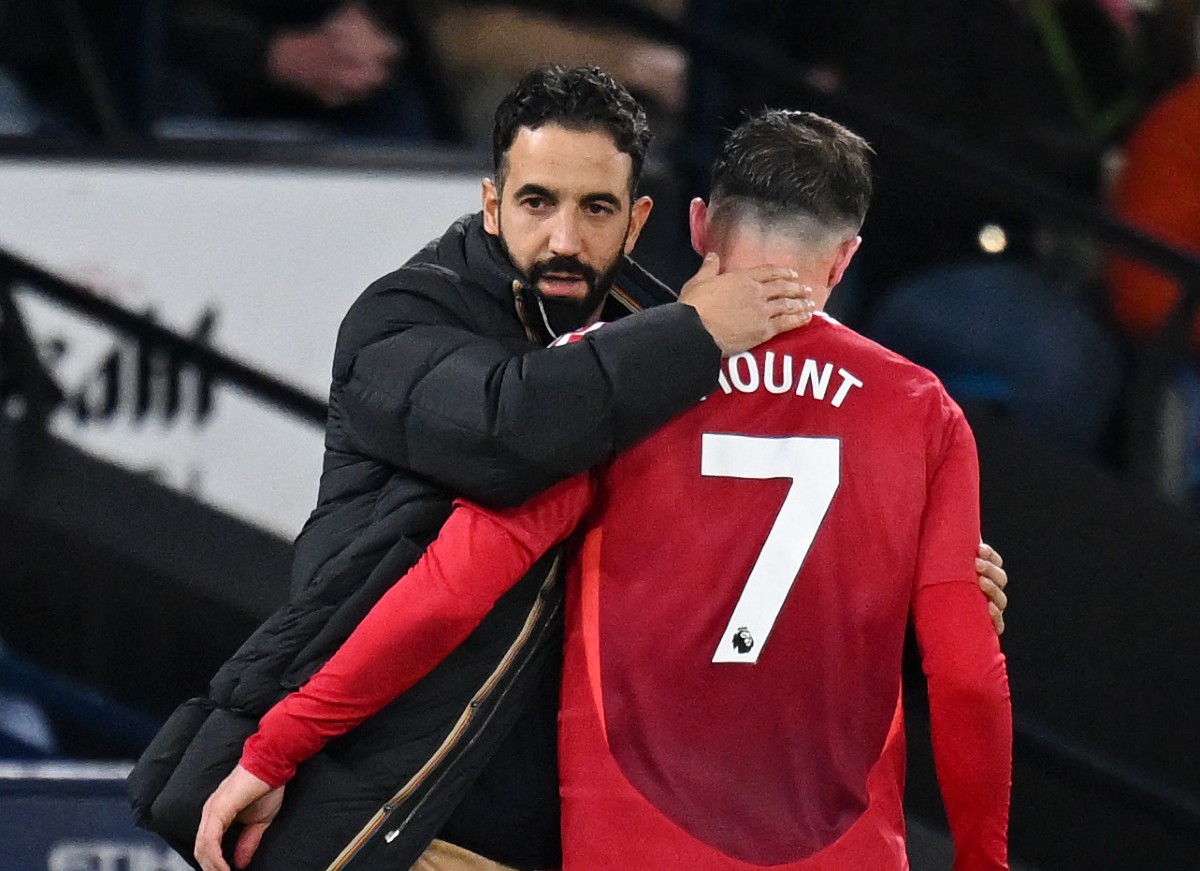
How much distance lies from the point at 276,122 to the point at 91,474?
66.1 inches

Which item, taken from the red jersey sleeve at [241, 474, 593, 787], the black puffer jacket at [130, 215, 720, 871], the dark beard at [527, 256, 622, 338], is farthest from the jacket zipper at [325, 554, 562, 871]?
the dark beard at [527, 256, 622, 338]

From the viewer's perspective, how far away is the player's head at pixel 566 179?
275cm

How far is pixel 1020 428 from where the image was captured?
18.6 feet

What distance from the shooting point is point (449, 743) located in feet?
8.93

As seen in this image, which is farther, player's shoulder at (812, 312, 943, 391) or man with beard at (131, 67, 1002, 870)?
player's shoulder at (812, 312, 943, 391)

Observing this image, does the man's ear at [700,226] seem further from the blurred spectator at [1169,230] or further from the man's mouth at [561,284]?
the blurred spectator at [1169,230]

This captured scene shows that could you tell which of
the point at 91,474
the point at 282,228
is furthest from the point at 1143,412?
the point at 91,474

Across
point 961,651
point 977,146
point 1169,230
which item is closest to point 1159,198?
point 1169,230

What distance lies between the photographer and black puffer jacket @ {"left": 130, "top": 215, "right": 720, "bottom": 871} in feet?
8.46

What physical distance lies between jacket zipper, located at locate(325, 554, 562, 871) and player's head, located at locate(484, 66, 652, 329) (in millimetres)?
392

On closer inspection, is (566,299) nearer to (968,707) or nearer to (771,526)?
(771,526)

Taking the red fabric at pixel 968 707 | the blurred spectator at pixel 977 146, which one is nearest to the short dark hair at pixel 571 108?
the red fabric at pixel 968 707

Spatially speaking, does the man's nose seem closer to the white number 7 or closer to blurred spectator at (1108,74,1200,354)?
the white number 7

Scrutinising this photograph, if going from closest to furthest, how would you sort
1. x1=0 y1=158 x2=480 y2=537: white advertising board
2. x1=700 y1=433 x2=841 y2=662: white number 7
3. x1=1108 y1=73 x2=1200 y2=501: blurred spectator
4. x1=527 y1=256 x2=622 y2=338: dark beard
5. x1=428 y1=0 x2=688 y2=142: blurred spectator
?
1. x1=700 y1=433 x2=841 y2=662: white number 7
2. x1=527 y1=256 x2=622 y2=338: dark beard
3. x1=0 y1=158 x2=480 y2=537: white advertising board
4. x1=1108 y1=73 x2=1200 y2=501: blurred spectator
5. x1=428 y1=0 x2=688 y2=142: blurred spectator
